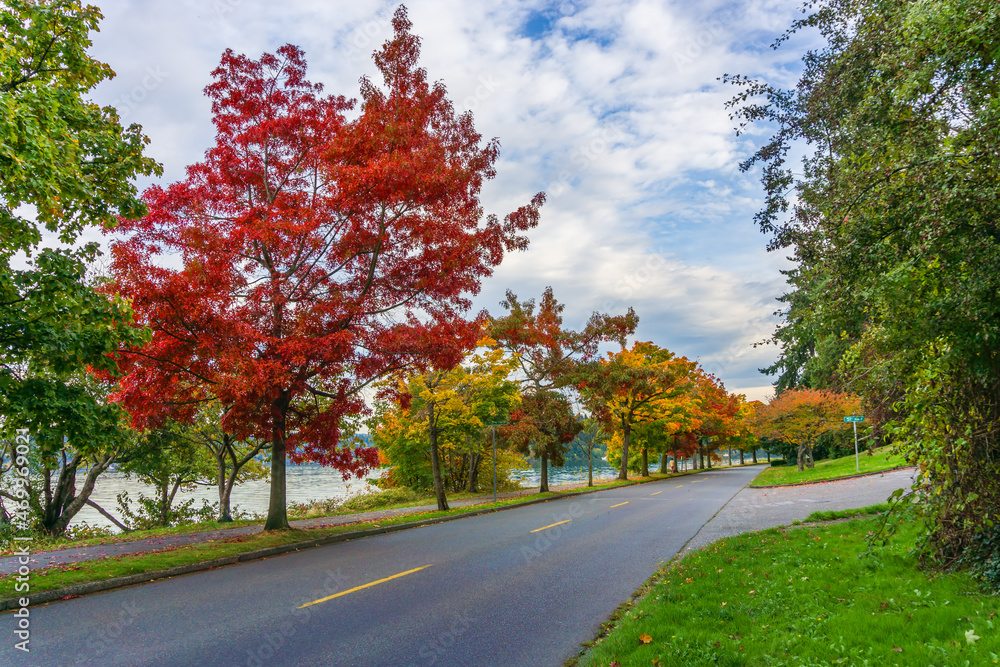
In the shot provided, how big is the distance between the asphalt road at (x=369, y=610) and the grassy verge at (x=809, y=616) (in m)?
0.77

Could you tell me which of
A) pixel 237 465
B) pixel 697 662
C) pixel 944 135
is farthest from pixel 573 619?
pixel 237 465

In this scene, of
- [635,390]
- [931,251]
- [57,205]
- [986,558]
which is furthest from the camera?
[635,390]

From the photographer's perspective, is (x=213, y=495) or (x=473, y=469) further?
(x=213, y=495)

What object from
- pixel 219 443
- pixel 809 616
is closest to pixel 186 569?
pixel 809 616

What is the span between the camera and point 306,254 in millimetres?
13961

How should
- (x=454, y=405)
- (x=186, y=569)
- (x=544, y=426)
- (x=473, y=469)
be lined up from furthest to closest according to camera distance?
(x=473, y=469) → (x=544, y=426) → (x=454, y=405) → (x=186, y=569)

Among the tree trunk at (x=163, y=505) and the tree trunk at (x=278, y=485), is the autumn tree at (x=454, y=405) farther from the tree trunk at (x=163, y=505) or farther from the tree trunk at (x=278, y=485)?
the tree trunk at (x=163, y=505)

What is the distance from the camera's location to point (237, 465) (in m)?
22.6

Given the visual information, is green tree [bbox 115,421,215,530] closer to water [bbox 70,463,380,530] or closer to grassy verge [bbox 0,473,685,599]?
water [bbox 70,463,380,530]

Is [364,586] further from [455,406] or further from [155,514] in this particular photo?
[155,514]

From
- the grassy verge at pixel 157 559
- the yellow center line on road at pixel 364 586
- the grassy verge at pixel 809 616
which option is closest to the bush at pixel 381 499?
the grassy verge at pixel 157 559

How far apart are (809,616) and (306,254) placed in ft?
41.6

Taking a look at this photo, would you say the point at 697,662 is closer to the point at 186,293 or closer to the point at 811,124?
the point at 186,293

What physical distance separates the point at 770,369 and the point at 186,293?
233 ft
